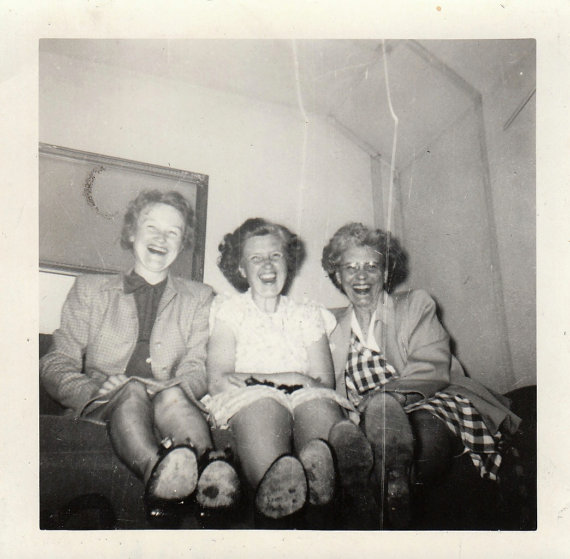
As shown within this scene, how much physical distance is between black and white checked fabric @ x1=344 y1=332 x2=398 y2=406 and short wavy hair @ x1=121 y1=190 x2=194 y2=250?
0.64m

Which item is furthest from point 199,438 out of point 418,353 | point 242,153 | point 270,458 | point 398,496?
point 242,153

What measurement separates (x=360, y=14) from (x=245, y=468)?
125cm

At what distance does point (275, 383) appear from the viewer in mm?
1556

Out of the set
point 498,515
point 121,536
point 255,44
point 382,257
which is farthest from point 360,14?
point 121,536

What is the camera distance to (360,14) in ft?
5.01

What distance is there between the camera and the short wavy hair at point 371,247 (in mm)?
1812

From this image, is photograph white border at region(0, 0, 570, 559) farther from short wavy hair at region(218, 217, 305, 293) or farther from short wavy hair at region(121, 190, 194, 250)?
short wavy hair at region(218, 217, 305, 293)

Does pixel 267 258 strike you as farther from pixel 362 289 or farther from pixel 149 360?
pixel 149 360

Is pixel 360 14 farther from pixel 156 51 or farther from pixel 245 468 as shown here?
pixel 245 468

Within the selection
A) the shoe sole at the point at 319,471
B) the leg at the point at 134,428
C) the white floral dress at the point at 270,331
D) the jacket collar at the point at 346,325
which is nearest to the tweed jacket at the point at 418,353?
the jacket collar at the point at 346,325

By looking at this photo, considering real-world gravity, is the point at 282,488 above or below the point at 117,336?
below

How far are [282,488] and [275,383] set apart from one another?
344mm

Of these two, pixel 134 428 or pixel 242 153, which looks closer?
pixel 134 428

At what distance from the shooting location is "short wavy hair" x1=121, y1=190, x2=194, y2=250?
1.70 meters
